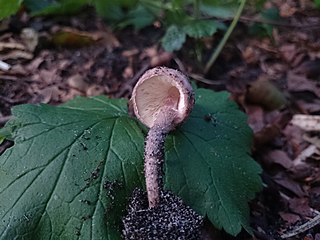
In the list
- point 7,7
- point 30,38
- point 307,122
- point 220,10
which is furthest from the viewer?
point 220,10

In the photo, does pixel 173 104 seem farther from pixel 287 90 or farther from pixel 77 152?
pixel 287 90

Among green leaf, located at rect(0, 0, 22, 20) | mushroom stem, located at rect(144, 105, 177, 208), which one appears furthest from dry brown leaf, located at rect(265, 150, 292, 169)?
green leaf, located at rect(0, 0, 22, 20)

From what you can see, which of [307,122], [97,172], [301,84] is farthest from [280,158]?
[97,172]

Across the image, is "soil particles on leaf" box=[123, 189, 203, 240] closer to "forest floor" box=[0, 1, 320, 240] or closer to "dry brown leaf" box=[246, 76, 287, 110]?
"forest floor" box=[0, 1, 320, 240]

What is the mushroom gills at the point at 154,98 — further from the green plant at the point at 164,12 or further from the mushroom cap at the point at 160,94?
the green plant at the point at 164,12

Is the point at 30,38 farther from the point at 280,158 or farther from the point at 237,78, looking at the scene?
the point at 280,158

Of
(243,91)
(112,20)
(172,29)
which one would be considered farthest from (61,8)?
(243,91)

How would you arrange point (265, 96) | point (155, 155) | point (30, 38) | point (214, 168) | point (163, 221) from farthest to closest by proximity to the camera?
point (30, 38) < point (265, 96) < point (214, 168) < point (155, 155) < point (163, 221)
